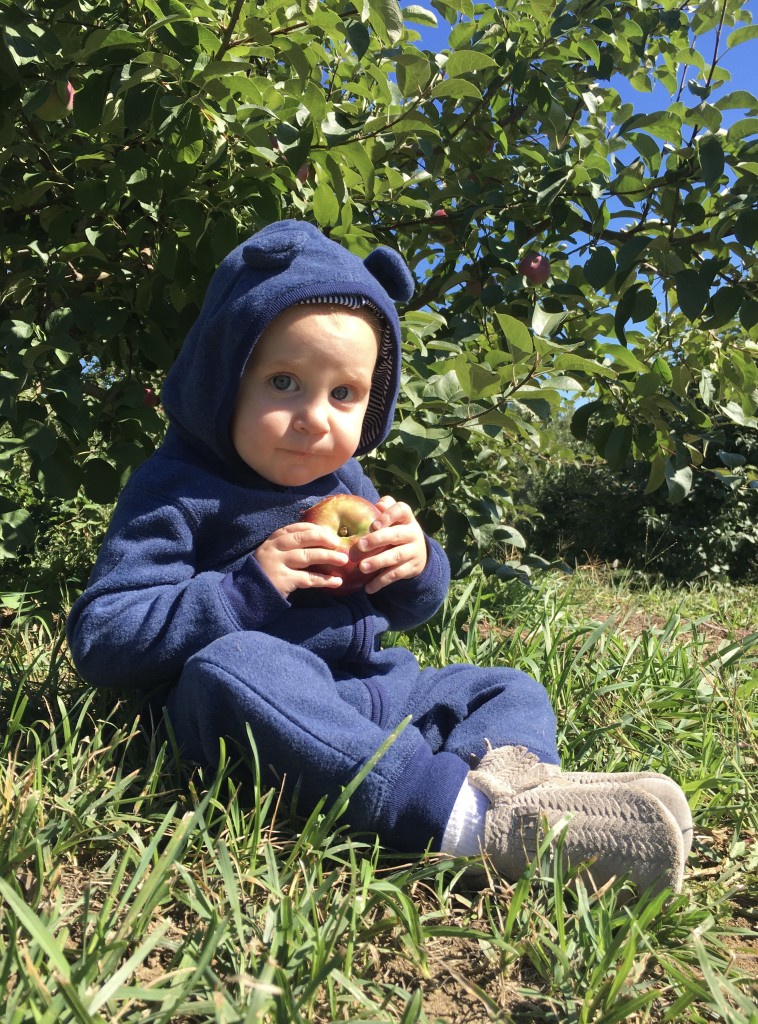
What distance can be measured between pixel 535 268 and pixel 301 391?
3.60 feet

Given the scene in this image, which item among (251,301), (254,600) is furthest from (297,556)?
(251,301)

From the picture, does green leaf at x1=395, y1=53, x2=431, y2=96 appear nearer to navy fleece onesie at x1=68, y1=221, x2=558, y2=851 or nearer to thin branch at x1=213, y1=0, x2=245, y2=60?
thin branch at x1=213, y1=0, x2=245, y2=60

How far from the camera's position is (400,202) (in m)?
2.29

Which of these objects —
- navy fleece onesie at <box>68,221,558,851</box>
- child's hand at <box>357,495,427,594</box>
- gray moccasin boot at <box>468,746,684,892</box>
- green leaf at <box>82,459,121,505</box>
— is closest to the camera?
gray moccasin boot at <box>468,746,684,892</box>

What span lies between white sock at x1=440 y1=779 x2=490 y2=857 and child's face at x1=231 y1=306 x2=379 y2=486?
629 mm

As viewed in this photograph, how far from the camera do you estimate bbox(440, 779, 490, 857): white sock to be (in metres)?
1.30

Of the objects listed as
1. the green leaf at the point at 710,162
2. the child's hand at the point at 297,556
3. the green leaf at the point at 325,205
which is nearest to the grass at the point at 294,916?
the child's hand at the point at 297,556

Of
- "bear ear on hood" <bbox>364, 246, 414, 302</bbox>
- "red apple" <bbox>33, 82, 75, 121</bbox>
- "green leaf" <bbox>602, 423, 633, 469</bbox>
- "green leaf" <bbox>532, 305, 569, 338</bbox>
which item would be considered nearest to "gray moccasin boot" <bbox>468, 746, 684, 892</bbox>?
"bear ear on hood" <bbox>364, 246, 414, 302</bbox>

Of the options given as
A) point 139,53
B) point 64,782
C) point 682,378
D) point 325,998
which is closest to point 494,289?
point 682,378

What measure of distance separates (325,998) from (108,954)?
0.78 feet

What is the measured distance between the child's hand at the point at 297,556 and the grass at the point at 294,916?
332 millimetres

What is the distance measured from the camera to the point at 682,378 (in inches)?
89.2

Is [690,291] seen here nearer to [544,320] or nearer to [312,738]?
[544,320]

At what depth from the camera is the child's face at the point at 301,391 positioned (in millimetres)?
1504
